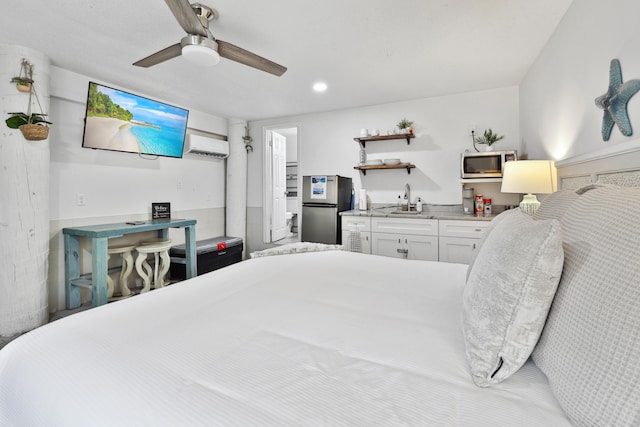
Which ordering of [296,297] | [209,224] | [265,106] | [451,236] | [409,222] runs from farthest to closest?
[209,224]
[265,106]
[409,222]
[451,236]
[296,297]

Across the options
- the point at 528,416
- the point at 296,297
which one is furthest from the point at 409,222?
the point at 528,416

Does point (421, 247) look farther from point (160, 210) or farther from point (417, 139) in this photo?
point (160, 210)

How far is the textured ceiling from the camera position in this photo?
6.47ft

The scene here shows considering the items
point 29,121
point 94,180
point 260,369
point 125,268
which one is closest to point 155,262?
point 125,268

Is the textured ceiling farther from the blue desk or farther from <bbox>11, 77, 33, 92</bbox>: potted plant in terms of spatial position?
the blue desk

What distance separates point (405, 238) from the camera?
3.39 meters

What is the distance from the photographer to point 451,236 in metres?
3.17

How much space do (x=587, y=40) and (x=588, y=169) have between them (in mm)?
773

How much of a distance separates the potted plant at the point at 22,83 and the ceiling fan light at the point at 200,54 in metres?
1.61

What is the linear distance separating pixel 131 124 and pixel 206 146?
1019 mm

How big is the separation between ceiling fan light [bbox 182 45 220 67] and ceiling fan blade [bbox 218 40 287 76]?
97 mm

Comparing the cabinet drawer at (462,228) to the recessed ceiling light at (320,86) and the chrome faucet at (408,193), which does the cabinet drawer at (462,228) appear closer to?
the chrome faucet at (408,193)

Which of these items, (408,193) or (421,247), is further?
(408,193)

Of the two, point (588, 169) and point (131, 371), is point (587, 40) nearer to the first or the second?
point (588, 169)
